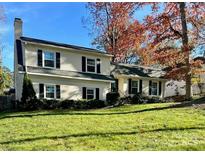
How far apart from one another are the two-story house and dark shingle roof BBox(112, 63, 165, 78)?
8.32 feet

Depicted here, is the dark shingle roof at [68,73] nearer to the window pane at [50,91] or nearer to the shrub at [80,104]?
the window pane at [50,91]

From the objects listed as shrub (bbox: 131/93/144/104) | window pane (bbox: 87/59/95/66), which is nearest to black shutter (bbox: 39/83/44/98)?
window pane (bbox: 87/59/95/66)

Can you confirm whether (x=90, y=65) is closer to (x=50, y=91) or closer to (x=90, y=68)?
(x=90, y=68)

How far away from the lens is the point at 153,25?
91.9 ft

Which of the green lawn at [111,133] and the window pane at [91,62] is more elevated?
the window pane at [91,62]

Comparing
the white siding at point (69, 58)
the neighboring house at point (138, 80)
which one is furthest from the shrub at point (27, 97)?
the neighboring house at point (138, 80)

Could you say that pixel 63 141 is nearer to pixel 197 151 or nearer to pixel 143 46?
pixel 197 151

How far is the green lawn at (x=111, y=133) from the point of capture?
10078 mm

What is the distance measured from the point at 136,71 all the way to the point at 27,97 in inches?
535

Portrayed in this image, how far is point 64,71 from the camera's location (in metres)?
27.2

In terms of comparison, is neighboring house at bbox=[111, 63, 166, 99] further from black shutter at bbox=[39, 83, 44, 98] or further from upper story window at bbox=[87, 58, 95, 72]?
black shutter at bbox=[39, 83, 44, 98]

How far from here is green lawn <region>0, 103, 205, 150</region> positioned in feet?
33.1

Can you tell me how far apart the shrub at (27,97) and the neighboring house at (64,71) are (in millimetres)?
1017

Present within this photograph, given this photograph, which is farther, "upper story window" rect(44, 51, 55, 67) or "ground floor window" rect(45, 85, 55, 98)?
"upper story window" rect(44, 51, 55, 67)
